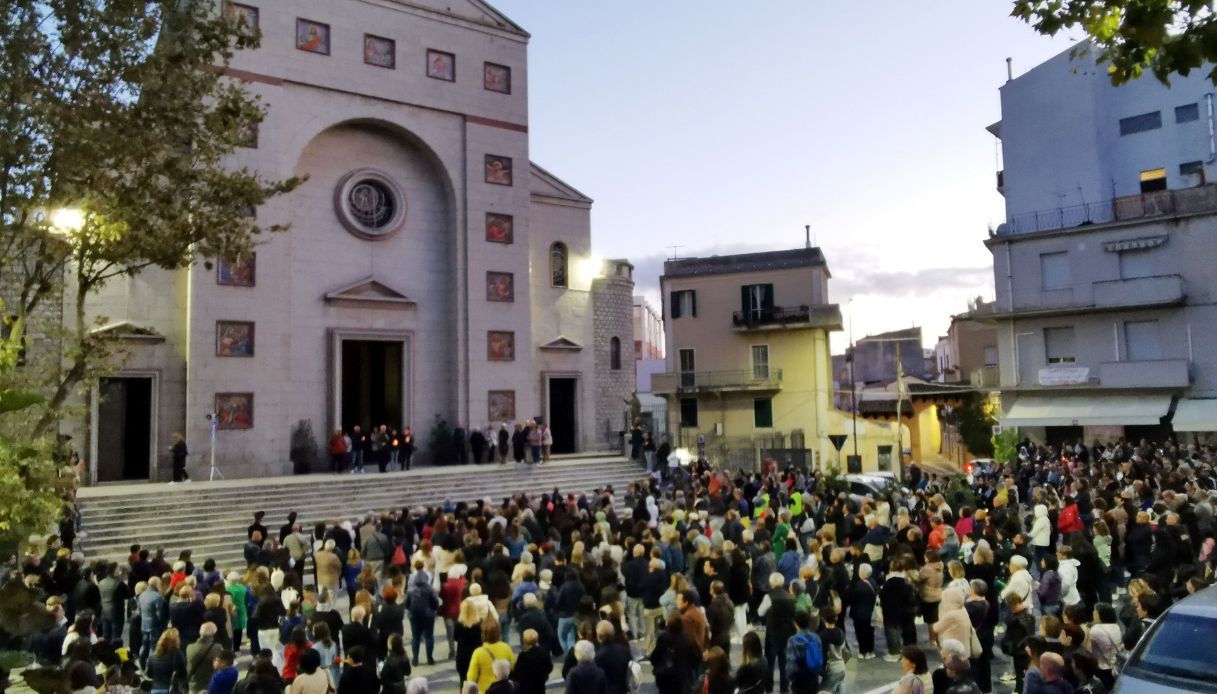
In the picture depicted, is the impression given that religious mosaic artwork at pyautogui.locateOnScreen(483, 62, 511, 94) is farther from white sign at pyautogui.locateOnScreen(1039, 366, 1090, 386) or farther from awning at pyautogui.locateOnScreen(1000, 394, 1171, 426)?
white sign at pyautogui.locateOnScreen(1039, 366, 1090, 386)

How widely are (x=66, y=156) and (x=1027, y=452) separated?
87.0ft

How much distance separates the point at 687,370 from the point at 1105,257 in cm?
1808

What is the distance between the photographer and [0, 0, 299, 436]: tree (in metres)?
11.2

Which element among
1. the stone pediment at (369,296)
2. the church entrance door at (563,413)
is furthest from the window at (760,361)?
the stone pediment at (369,296)

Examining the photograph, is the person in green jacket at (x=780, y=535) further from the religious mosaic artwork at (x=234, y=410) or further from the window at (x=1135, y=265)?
the window at (x=1135, y=265)

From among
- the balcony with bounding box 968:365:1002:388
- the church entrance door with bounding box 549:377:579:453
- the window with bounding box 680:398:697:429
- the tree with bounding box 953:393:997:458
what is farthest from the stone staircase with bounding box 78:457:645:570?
the tree with bounding box 953:393:997:458

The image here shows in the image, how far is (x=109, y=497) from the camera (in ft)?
70.0

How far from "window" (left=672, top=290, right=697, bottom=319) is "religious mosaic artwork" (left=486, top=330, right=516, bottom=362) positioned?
13116 mm

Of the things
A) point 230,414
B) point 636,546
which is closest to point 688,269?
point 230,414

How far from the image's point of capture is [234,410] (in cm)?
2628

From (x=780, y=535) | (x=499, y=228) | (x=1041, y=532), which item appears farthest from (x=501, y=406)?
(x=1041, y=532)

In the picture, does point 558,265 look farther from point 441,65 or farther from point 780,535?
point 780,535

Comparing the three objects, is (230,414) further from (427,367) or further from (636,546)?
(636,546)

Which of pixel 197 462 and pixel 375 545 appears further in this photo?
pixel 197 462
